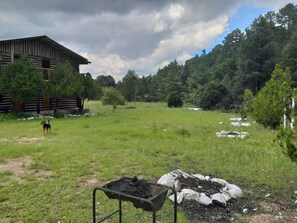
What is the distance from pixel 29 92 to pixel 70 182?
547 inches

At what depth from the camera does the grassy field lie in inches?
164

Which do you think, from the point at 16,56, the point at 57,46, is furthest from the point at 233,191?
the point at 57,46

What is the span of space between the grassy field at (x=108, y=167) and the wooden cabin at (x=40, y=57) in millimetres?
10128

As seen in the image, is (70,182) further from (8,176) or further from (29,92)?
(29,92)

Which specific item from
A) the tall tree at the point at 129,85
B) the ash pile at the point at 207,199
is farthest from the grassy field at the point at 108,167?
the tall tree at the point at 129,85

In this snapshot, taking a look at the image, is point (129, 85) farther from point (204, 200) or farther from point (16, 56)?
point (204, 200)

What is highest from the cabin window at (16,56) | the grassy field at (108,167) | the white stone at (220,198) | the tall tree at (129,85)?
the cabin window at (16,56)

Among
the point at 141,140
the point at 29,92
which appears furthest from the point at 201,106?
the point at 141,140

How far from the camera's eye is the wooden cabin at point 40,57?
61.1 feet

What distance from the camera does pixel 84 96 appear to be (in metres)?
22.9

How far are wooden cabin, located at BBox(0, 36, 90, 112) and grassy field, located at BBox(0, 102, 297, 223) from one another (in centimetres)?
Result: 1013

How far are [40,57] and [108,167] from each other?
58.5 ft

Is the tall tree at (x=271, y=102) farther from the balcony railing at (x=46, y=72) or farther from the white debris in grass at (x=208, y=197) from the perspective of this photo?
the balcony railing at (x=46, y=72)

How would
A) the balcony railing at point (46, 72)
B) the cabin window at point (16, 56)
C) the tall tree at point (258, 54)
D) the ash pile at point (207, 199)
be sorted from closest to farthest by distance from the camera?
the ash pile at point (207, 199) → the cabin window at point (16, 56) → the balcony railing at point (46, 72) → the tall tree at point (258, 54)
